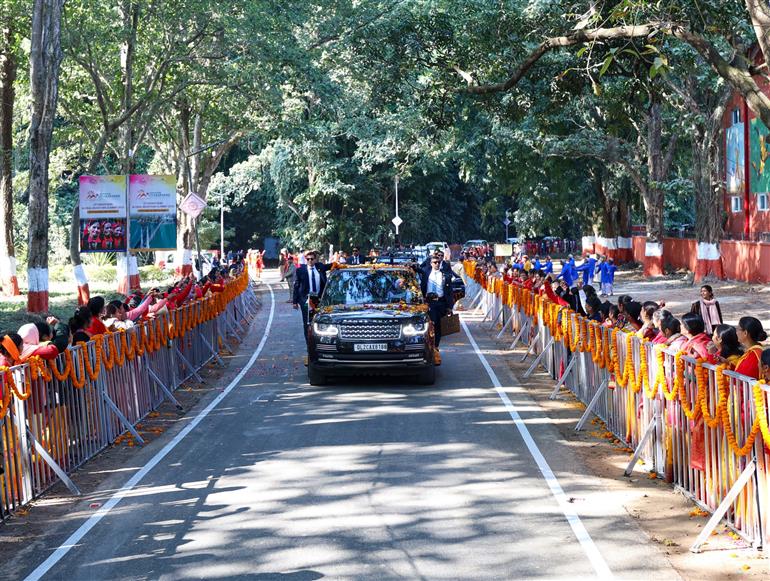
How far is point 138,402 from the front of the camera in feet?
50.3

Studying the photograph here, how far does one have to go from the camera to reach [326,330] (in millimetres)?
17688

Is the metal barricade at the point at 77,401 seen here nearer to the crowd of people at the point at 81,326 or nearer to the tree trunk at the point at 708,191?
the crowd of people at the point at 81,326

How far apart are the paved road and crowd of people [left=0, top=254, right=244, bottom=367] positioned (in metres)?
1.70

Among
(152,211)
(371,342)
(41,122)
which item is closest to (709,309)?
(371,342)

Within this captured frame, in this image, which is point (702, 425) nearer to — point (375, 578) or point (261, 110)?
point (375, 578)

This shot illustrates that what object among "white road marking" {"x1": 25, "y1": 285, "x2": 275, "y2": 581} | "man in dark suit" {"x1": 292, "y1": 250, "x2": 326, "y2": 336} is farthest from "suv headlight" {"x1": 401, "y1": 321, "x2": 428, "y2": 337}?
"man in dark suit" {"x1": 292, "y1": 250, "x2": 326, "y2": 336}

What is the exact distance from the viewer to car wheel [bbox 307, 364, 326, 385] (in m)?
18.0

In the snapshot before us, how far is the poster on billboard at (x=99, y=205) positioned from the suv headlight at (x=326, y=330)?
22.8ft

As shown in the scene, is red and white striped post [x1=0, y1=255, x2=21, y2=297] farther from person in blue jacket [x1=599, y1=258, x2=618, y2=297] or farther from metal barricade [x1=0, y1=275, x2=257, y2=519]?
metal barricade [x1=0, y1=275, x2=257, y2=519]

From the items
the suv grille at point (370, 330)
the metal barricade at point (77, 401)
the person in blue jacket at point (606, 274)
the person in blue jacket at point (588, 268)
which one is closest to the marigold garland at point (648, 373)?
the suv grille at point (370, 330)

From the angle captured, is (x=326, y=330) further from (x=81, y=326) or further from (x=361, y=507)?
(x=361, y=507)

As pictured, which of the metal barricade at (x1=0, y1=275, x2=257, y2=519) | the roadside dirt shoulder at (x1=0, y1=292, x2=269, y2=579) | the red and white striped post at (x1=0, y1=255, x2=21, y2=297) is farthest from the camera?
the red and white striped post at (x1=0, y1=255, x2=21, y2=297)

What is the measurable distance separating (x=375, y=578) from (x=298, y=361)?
47.2 feet

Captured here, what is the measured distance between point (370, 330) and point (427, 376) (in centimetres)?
127
